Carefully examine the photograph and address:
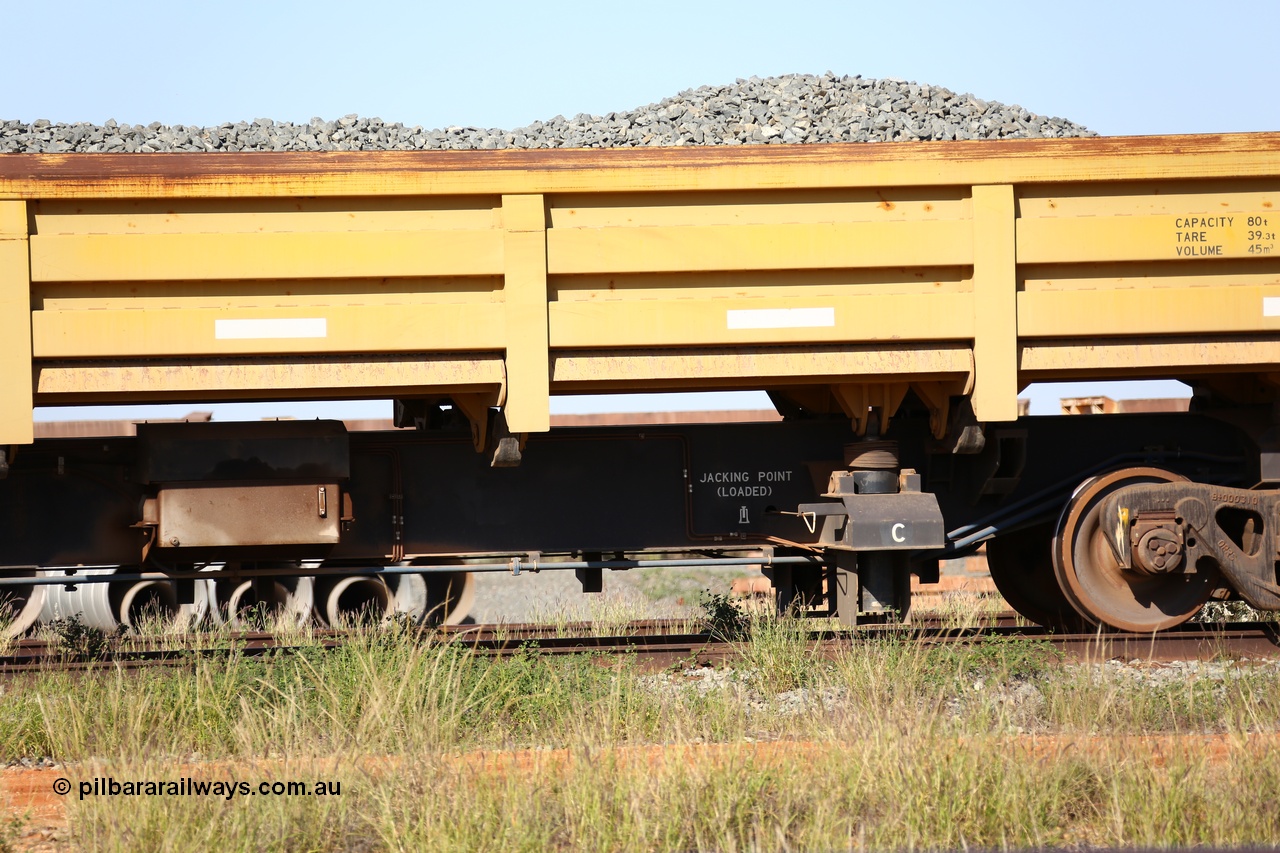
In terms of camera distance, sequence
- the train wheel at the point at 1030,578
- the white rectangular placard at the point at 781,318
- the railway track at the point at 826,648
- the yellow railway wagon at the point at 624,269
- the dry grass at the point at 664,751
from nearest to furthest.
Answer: the dry grass at the point at 664,751 < the yellow railway wagon at the point at 624,269 < the white rectangular placard at the point at 781,318 < the railway track at the point at 826,648 < the train wheel at the point at 1030,578

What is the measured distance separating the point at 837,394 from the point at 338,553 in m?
2.70

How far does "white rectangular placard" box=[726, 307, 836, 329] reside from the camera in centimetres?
523

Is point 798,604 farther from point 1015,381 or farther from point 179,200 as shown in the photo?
point 179,200

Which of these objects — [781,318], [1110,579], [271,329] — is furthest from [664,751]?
[1110,579]

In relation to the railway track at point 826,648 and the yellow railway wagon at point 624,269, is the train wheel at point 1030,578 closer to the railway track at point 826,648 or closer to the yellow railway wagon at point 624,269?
the railway track at point 826,648

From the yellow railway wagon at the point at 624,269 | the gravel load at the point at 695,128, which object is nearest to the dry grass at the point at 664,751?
the yellow railway wagon at the point at 624,269

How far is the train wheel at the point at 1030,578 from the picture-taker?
6578 mm

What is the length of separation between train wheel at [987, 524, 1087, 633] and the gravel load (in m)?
2.33

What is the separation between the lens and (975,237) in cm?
526

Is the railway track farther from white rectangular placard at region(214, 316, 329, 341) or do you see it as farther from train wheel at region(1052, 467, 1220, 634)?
white rectangular placard at region(214, 316, 329, 341)

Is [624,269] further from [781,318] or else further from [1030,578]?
[1030,578]

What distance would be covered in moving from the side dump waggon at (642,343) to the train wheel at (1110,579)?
2cm

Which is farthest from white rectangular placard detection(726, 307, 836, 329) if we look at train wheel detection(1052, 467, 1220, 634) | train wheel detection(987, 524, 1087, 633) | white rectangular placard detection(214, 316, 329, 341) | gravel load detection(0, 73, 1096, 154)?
train wheel detection(987, 524, 1087, 633)

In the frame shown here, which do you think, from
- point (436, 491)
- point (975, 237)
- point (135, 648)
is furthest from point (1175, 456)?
point (135, 648)
